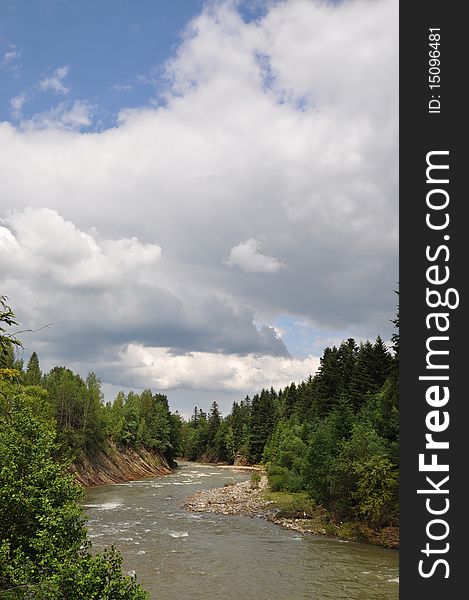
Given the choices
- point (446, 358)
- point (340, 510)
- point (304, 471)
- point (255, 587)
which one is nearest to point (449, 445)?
point (446, 358)

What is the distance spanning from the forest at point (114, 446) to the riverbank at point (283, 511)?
3.61ft

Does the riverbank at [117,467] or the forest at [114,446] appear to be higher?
the forest at [114,446]

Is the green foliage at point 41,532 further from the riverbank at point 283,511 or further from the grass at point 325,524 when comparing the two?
the riverbank at point 283,511

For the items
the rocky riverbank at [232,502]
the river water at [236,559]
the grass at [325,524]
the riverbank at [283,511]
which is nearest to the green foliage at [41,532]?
the river water at [236,559]

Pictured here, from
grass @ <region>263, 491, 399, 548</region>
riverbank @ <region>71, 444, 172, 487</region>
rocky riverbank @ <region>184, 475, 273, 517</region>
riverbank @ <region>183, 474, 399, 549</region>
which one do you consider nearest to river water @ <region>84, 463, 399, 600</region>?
grass @ <region>263, 491, 399, 548</region>

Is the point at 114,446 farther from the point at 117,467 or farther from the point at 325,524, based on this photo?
the point at 325,524

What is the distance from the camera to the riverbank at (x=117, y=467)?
78688 millimetres

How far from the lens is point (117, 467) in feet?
297

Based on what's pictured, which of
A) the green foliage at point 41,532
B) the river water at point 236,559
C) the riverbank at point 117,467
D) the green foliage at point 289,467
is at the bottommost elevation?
the riverbank at point 117,467

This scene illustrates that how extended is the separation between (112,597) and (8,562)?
2998 millimetres

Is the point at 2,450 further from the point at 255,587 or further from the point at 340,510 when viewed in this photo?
the point at 340,510

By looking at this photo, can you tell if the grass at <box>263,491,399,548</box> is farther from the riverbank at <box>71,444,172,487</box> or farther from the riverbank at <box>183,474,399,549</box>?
the riverbank at <box>71,444,172,487</box>

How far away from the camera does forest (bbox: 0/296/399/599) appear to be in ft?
41.0

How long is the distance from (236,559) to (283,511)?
711 inches
